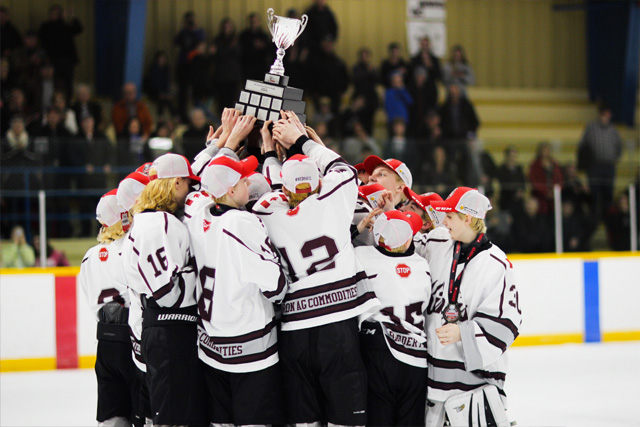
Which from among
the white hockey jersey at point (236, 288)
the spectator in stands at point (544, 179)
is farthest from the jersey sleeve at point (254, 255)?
the spectator in stands at point (544, 179)

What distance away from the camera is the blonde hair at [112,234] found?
175 inches

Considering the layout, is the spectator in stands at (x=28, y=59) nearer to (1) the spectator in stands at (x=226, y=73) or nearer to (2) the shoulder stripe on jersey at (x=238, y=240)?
(1) the spectator in stands at (x=226, y=73)

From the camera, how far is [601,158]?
1140 centimetres

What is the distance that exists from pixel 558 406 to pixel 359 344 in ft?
8.63

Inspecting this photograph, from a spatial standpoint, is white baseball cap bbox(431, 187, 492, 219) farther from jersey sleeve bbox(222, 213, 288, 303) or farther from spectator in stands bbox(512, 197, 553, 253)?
spectator in stands bbox(512, 197, 553, 253)

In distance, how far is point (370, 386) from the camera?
12.8ft

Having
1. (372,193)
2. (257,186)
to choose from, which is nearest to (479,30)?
(372,193)

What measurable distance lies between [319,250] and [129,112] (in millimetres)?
7376

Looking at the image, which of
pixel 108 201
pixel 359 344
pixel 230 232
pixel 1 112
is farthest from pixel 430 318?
pixel 1 112

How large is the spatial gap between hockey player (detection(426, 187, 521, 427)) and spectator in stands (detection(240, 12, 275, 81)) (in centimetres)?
805

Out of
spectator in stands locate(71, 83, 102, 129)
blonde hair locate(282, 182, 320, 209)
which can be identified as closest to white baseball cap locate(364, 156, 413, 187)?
blonde hair locate(282, 182, 320, 209)

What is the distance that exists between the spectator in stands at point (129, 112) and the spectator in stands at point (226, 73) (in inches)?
43.9

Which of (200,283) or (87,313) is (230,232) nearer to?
(200,283)

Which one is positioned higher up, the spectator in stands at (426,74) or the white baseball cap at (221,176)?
the spectator in stands at (426,74)
